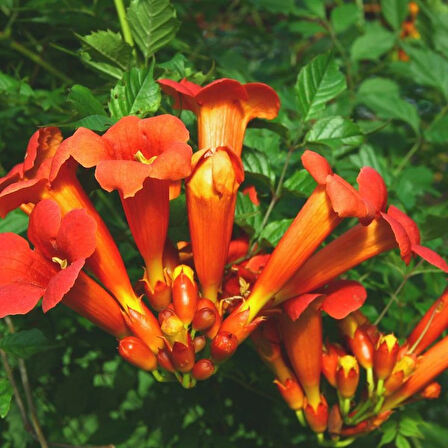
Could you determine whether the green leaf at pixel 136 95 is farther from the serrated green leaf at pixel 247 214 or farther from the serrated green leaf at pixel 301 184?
the serrated green leaf at pixel 301 184

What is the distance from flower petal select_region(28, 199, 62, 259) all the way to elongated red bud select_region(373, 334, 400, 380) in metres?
0.95

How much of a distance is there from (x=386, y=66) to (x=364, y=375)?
177cm

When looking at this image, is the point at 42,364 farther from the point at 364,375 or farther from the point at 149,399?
the point at 364,375

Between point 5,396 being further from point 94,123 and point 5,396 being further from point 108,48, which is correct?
point 108,48

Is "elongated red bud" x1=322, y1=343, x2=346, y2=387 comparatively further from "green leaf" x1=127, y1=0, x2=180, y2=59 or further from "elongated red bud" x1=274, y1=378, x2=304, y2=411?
"green leaf" x1=127, y1=0, x2=180, y2=59

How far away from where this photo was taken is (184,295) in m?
1.57

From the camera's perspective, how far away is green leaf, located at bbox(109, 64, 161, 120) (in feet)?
5.43

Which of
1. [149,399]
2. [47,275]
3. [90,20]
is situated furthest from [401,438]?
[90,20]

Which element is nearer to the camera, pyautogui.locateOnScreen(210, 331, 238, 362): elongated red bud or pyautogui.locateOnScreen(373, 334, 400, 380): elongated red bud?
pyautogui.locateOnScreen(210, 331, 238, 362): elongated red bud

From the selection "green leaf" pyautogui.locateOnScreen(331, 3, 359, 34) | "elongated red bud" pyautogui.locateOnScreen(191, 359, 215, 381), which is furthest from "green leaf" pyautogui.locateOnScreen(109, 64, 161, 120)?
"green leaf" pyautogui.locateOnScreen(331, 3, 359, 34)

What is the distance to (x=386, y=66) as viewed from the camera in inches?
125

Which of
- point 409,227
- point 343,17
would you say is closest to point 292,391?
point 409,227

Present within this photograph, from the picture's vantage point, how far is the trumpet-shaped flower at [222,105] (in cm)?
160

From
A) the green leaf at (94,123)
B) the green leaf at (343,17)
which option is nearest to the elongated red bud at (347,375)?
the green leaf at (94,123)
